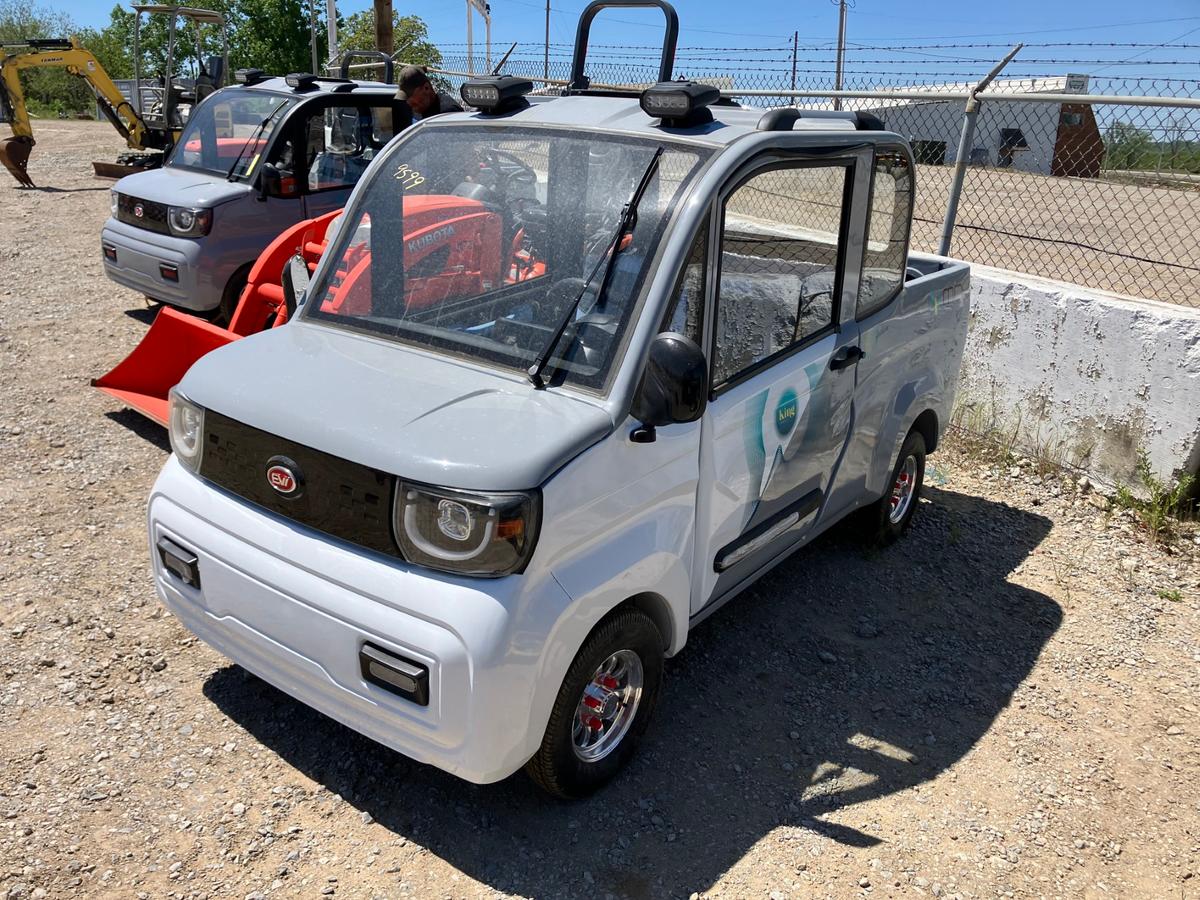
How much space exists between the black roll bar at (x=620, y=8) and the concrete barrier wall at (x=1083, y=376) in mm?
3273

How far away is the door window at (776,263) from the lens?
11.1 ft

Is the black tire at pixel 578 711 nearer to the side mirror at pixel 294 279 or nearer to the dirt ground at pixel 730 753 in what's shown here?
the dirt ground at pixel 730 753

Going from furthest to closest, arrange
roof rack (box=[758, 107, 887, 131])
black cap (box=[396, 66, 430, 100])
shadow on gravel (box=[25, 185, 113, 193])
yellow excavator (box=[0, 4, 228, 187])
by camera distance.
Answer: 1. yellow excavator (box=[0, 4, 228, 187])
2. shadow on gravel (box=[25, 185, 113, 193])
3. black cap (box=[396, 66, 430, 100])
4. roof rack (box=[758, 107, 887, 131])

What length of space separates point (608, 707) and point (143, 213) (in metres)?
6.45

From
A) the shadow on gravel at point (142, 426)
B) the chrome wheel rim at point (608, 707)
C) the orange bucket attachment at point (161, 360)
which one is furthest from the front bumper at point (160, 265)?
the chrome wheel rim at point (608, 707)

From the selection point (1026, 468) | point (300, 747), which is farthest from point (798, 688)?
point (1026, 468)

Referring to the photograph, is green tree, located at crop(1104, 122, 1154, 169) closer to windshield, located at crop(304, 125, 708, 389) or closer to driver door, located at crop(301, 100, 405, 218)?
windshield, located at crop(304, 125, 708, 389)

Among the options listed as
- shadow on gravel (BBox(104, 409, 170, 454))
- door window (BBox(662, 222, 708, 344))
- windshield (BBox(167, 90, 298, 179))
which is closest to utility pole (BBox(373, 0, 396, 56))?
windshield (BBox(167, 90, 298, 179))

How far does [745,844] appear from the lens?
3146mm

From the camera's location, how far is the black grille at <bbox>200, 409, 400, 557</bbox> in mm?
2689

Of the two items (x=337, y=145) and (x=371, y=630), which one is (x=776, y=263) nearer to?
(x=371, y=630)

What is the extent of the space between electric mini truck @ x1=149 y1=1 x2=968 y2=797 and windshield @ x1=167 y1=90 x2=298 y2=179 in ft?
15.1

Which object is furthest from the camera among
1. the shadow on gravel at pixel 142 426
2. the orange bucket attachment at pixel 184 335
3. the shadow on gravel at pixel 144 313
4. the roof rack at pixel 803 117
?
the shadow on gravel at pixel 144 313

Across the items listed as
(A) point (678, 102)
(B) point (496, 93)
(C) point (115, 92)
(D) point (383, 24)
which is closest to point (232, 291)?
(B) point (496, 93)
